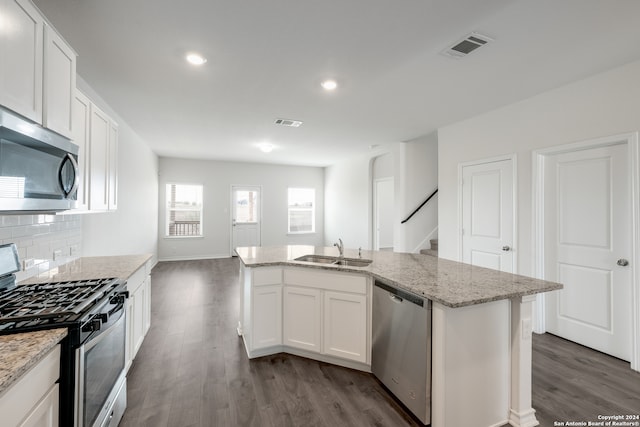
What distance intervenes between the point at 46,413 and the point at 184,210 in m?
7.32

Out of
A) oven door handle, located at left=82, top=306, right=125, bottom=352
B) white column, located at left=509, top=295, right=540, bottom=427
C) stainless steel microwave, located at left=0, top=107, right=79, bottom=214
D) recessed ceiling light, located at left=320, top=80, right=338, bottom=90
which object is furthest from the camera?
recessed ceiling light, located at left=320, top=80, right=338, bottom=90

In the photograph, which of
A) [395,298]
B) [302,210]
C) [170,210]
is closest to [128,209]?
[170,210]

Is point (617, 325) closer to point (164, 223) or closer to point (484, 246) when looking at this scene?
point (484, 246)

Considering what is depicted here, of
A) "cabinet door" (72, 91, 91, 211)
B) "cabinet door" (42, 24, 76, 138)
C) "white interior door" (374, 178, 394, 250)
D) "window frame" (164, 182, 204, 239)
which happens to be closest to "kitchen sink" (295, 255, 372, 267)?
"cabinet door" (72, 91, 91, 211)

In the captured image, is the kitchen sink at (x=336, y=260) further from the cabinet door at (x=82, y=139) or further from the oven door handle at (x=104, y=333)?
the cabinet door at (x=82, y=139)

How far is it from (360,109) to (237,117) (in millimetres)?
1782

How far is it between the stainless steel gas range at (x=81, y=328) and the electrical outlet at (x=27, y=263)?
253 mm

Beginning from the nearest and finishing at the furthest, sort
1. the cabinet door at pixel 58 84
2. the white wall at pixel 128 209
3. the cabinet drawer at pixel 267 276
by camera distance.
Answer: the cabinet door at pixel 58 84, the cabinet drawer at pixel 267 276, the white wall at pixel 128 209

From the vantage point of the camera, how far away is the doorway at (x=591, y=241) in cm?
267

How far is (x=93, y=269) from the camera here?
2.32 metres

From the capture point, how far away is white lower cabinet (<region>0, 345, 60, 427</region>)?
2.88 feet

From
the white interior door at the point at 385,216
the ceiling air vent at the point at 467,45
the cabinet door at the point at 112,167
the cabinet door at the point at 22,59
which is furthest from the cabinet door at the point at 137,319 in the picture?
the white interior door at the point at 385,216

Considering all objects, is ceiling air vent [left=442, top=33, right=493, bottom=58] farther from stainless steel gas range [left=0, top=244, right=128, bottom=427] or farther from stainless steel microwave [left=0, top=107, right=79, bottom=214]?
stainless steel gas range [left=0, top=244, right=128, bottom=427]

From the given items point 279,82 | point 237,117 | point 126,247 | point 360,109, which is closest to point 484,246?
point 360,109
